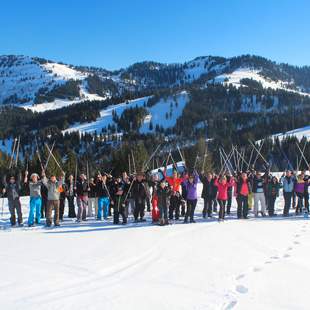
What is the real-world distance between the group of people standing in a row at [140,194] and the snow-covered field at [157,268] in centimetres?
158

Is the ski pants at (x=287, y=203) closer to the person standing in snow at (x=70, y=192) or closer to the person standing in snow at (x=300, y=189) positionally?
the person standing in snow at (x=300, y=189)

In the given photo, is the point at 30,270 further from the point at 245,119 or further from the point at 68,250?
the point at 245,119

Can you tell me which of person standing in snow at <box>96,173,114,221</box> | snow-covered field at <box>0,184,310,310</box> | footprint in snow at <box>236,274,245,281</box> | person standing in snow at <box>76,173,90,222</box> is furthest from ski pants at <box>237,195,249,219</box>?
footprint in snow at <box>236,274,245,281</box>

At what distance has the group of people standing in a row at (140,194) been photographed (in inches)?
538

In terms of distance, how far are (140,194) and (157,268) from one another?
6.65m

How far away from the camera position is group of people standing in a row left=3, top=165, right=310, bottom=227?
1366 centimetres

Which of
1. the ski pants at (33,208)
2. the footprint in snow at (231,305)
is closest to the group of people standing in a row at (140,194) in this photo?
the ski pants at (33,208)

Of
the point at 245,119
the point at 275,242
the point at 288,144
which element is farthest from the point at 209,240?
the point at 245,119

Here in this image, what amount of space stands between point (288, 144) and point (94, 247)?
99.2 metres

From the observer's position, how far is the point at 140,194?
1414 centimetres

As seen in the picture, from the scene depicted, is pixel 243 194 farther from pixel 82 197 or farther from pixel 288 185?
pixel 82 197

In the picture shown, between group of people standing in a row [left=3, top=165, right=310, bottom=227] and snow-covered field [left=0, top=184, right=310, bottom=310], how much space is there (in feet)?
5.17

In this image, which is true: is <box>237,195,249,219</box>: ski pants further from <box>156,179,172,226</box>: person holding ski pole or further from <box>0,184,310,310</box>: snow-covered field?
<box>156,179,172,226</box>: person holding ski pole

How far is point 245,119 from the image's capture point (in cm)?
19112
